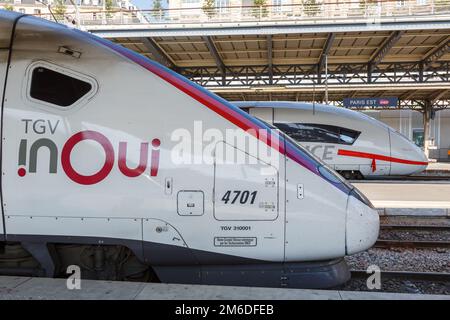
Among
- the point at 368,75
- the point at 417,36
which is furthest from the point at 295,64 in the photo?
the point at 417,36

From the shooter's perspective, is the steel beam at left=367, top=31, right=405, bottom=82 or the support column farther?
the support column

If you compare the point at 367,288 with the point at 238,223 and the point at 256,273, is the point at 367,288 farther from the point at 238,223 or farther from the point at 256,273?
the point at 238,223

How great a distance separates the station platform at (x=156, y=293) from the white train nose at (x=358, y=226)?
45 cm

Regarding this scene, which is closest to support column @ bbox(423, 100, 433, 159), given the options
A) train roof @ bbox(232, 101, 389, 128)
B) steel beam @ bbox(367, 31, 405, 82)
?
steel beam @ bbox(367, 31, 405, 82)

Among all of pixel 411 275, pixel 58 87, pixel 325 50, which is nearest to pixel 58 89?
pixel 58 87

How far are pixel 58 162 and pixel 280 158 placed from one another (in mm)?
1797

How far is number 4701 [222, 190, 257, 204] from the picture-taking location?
310cm

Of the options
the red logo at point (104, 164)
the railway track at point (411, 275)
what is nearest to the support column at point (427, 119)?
the railway track at point (411, 275)

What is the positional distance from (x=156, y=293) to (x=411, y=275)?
3.42 metres

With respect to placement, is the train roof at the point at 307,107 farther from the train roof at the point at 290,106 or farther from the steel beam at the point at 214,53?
the steel beam at the point at 214,53

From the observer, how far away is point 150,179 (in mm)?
3090

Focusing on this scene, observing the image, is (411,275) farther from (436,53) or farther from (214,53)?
(436,53)

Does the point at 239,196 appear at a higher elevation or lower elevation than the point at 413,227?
higher

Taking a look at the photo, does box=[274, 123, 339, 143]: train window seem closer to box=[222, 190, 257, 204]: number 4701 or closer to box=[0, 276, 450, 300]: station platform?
box=[222, 190, 257, 204]: number 4701
